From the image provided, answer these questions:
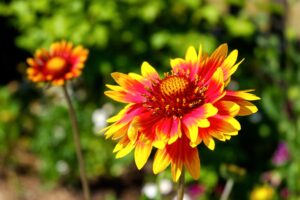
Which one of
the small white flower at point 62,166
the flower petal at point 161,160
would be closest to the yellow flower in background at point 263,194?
the small white flower at point 62,166

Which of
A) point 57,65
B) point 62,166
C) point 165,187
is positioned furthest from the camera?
point 62,166

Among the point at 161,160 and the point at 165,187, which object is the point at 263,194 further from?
the point at 161,160

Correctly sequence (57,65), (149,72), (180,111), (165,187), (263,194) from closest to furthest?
(180,111)
(149,72)
(57,65)
(263,194)
(165,187)

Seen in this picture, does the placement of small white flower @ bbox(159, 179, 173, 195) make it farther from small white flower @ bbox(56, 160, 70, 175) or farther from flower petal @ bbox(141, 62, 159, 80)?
flower petal @ bbox(141, 62, 159, 80)

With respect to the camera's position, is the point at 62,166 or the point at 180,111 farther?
the point at 62,166

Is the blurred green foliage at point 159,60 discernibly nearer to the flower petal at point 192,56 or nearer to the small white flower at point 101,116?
the small white flower at point 101,116

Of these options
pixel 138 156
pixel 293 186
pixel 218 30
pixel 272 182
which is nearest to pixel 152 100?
pixel 138 156

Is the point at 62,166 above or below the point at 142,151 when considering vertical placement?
above

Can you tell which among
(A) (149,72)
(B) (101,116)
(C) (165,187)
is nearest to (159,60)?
(B) (101,116)
